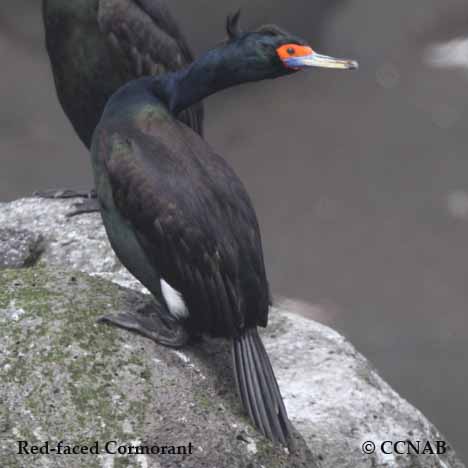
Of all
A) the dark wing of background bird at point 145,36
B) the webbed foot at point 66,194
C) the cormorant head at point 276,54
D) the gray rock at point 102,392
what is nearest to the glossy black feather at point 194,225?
the gray rock at point 102,392

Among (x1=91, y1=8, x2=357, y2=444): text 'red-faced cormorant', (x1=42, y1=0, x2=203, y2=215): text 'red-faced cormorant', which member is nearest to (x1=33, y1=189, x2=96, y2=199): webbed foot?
(x1=42, y1=0, x2=203, y2=215): text 'red-faced cormorant'

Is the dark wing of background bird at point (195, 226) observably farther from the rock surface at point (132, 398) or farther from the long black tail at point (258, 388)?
the rock surface at point (132, 398)

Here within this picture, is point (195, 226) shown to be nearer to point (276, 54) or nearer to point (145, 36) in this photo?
point (276, 54)

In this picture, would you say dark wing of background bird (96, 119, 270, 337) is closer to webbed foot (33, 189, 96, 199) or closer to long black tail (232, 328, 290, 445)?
long black tail (232, 328, 290, 445)

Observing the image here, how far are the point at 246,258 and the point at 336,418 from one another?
2.42ft

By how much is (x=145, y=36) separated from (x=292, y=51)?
1.58 metres

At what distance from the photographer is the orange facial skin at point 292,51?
2.82 meters

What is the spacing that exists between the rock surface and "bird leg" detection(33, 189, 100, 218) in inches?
53.3

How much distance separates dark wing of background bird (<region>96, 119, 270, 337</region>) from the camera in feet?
9.41

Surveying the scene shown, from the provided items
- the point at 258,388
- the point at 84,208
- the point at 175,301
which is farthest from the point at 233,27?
the point at 84,208

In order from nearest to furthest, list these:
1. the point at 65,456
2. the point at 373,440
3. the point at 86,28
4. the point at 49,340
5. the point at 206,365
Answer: the point at 65,456 → the point at 49,340 → the point at 206,365 → the point at 373,440 → the point at 86,28

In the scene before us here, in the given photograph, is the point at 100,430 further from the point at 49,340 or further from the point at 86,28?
the point at 86,28

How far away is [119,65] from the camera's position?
4289 millimetres

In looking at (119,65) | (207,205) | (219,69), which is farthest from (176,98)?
(119,65)
